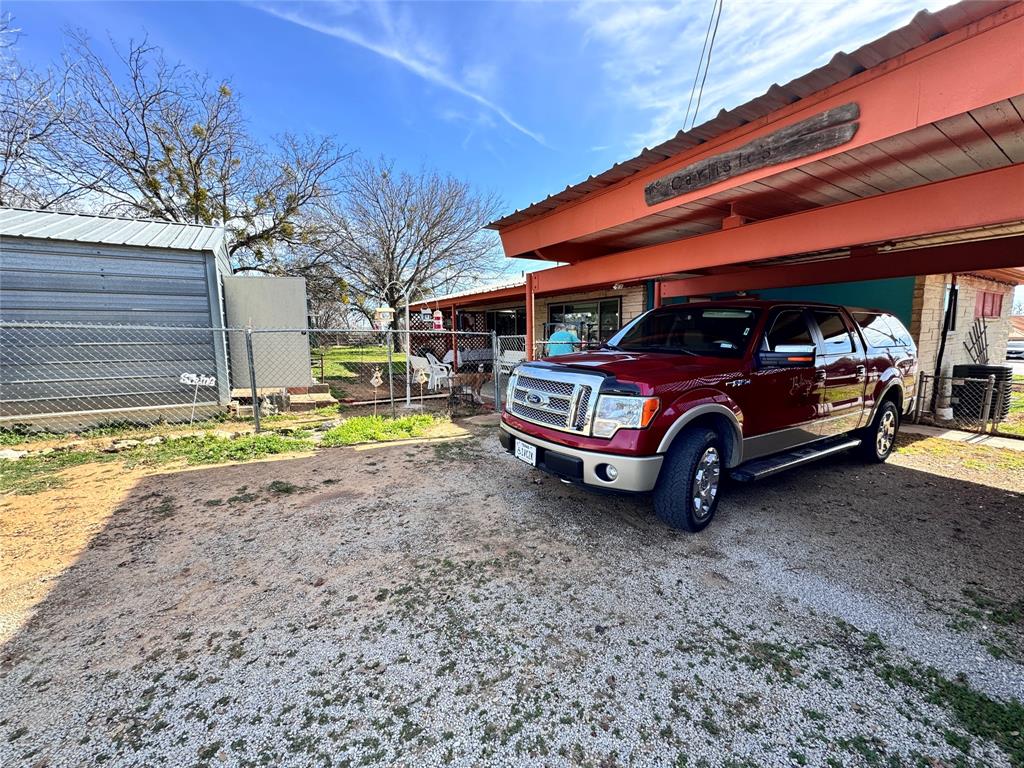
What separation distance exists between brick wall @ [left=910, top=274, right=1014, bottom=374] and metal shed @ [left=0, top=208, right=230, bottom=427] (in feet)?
35.3

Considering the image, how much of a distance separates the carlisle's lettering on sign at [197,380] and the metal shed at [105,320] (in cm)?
1

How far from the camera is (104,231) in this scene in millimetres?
6820

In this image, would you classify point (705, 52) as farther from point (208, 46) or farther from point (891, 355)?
point (208, 46)

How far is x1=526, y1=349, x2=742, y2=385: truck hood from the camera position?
305 cm

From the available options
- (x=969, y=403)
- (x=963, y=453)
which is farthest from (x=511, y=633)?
(x=969, y=403)

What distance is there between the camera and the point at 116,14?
9305 millimetres

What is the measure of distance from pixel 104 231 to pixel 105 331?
1.72 m

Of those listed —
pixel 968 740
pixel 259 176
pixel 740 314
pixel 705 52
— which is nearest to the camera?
pixel 968 740

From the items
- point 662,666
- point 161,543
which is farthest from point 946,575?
point 161,543

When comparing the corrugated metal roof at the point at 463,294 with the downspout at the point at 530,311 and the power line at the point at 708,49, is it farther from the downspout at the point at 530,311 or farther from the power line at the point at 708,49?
the power line at the point at 708,49

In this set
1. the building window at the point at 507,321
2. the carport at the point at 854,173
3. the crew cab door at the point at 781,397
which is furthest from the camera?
the building window at the point at 507,321

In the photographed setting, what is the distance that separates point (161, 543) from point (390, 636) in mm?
2198

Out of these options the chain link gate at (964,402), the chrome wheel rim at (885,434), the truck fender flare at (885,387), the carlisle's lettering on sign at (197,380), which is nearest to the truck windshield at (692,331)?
the truck fender flare at (885,387)

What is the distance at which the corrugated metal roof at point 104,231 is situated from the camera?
6152 mm
